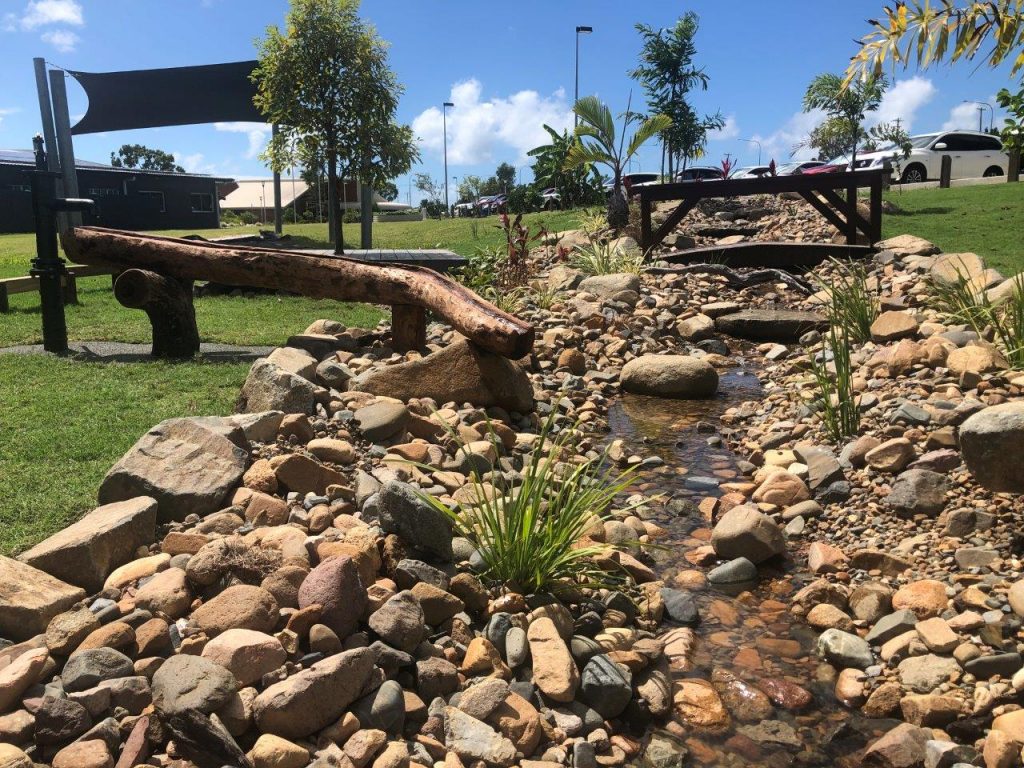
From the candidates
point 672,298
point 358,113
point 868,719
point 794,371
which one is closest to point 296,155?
point 358,113

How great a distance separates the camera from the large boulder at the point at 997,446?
3770 millimetres

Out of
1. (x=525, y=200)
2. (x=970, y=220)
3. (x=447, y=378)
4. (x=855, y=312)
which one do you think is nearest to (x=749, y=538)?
(x=447, y=378)

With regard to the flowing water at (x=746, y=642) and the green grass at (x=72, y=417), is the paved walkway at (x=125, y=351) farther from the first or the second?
the flowing water at (x=746, y=642)

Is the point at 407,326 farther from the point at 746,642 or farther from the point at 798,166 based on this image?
the point at 798,166

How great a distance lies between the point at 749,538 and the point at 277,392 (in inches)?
111

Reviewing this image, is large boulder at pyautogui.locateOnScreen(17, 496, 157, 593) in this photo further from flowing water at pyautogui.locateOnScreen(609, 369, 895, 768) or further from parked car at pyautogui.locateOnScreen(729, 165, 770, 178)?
parked car at pyautogui.locateOnScreen(729, 165, 770, 178)

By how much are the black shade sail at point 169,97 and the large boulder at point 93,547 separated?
14.3 meters

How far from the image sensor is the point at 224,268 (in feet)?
22.7

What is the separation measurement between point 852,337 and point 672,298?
3.09 m

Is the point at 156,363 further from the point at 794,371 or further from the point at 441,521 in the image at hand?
the point at 794,371

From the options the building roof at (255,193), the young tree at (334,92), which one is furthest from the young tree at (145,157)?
the young tree at (334,92)

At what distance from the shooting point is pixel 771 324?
897 cm

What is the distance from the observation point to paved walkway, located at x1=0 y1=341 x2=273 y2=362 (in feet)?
21.9

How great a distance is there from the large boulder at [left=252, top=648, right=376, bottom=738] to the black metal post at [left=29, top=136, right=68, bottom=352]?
5.18 meters
